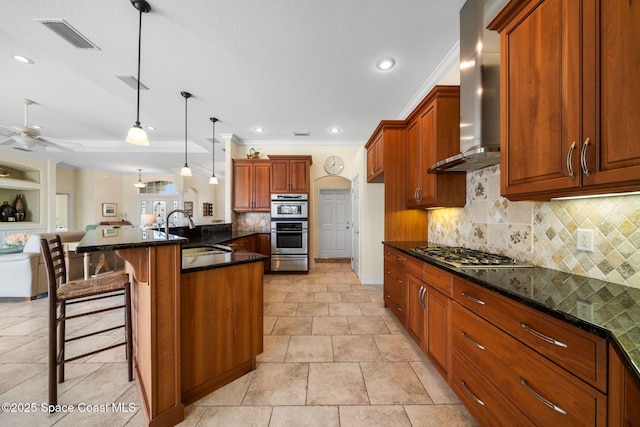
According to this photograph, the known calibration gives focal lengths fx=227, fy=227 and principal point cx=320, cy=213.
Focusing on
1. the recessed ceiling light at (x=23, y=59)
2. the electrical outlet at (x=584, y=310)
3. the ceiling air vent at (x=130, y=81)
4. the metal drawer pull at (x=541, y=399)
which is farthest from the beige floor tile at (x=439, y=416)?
the recessed ceiling light at (x=23, y=59)

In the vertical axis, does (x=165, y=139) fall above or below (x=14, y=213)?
above

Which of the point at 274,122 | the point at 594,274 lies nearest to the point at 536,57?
the point at 594,274

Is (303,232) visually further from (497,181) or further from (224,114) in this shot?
(497,181)

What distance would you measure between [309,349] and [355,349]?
1.43ft

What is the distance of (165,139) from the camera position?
5324 mm

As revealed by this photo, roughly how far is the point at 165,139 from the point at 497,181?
20.7 ft

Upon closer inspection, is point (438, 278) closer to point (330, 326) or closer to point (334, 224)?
point (330, 326)

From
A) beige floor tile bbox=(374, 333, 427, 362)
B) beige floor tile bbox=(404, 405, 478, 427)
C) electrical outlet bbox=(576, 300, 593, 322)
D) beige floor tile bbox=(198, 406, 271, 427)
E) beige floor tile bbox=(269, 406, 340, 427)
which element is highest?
electrical outlet bbox=(576, 300, 593, 322)

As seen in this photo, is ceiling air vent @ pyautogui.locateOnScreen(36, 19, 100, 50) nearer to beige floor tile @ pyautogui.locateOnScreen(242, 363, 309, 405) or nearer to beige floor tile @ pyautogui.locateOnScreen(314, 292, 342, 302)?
beige floor tile @ pyautogui.locateOnScreen(242, 363, 309, 405)

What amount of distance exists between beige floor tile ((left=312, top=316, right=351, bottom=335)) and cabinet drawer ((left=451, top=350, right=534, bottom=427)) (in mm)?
1167

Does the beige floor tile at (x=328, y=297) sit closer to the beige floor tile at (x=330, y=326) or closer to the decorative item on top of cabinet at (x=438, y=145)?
the beige floor tile at (x=330, y=326)

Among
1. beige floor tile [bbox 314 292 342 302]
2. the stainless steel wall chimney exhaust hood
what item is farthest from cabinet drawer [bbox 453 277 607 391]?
beige floor tile [bbox 314 292 342 302]

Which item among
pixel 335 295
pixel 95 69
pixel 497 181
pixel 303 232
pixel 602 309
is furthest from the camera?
pixel 303 232

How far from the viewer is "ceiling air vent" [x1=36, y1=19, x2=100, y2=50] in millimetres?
1929
